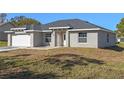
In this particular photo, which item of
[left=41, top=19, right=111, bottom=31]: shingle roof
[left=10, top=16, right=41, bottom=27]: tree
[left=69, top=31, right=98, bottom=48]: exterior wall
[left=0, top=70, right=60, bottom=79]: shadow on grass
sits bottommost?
[left=0, top=70, right=60, bottom=79]: shadow on grass

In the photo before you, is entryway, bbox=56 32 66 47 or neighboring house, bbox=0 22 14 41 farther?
neighboring house, bbox=0 22 14 41

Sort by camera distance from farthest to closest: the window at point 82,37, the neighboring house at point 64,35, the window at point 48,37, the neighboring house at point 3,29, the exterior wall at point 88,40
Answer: the neighboring house at point 3,29, the window at point 48,37, the window at point 82,37, the neighboring house at point 64,35, the exterior wall at point 88,40

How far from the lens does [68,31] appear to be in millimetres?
31297

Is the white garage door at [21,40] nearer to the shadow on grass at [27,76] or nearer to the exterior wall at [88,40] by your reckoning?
the exterior wall at [88,40]

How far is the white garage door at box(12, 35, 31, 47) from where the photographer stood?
34906 millimetres

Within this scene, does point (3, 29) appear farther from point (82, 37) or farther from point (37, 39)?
point (82, 37)

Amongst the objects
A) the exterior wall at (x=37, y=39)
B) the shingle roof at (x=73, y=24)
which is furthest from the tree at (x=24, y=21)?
the shingle roof at (x=73, y=24)

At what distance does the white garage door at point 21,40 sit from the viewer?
34906mm

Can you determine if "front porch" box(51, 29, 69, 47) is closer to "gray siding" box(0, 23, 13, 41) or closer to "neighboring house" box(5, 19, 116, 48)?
"neighboring house" box(5, 19, 116, 48)

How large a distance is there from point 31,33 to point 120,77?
2354cm

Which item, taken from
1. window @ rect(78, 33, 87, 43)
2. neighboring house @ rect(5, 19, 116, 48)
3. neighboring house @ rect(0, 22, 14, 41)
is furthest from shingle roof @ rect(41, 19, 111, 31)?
neighboring house @ rect(0, 22, 14, 41)
